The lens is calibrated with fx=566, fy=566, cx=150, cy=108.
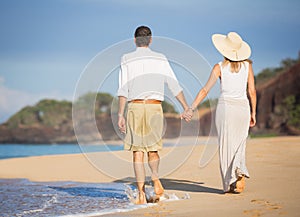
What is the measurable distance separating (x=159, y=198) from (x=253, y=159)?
413 centimetres

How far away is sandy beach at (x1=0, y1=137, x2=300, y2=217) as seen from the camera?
5367 millimetres

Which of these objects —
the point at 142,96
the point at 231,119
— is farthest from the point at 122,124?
the point at 231,119

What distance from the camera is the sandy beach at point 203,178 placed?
5.37 meters

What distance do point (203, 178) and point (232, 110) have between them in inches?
88.0

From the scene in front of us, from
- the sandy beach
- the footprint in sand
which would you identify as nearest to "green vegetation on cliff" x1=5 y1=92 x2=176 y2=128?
the sandy beach

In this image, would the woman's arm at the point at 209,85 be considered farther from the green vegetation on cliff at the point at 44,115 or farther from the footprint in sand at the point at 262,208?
the green vegetation on cliff at the point at 44,115

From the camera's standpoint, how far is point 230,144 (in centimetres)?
634

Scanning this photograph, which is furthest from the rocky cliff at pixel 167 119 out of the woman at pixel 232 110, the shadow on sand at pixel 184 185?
the shadow on sand at pixel 184 185

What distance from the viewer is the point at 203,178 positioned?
836 cm

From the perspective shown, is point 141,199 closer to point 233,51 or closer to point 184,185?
point 184,185

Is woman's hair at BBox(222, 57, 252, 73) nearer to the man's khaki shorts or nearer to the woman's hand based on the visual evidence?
the woman's hand

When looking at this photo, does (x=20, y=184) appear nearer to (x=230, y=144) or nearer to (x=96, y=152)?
(x=96, y=152)

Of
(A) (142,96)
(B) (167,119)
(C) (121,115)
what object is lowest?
(C) (121,115)

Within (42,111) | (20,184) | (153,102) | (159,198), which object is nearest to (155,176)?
(159,198)
